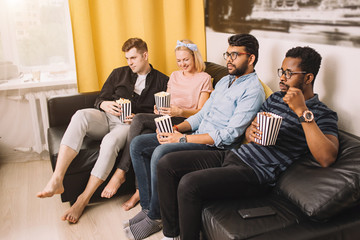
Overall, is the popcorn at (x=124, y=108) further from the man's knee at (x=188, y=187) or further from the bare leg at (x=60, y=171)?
the man's knee at (x=188, y=187)

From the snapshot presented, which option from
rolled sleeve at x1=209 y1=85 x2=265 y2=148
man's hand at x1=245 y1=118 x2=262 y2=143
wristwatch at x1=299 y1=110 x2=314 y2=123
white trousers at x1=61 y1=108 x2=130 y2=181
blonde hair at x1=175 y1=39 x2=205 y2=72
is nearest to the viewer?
wristwatch at x1=299 y1=110 x2=314 y2=123

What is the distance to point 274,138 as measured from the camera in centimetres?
168

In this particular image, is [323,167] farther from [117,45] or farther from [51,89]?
[51,89]

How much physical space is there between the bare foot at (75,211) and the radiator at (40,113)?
1.18 meters

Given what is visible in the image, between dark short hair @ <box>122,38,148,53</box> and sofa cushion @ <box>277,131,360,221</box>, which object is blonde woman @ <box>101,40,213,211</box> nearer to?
dark short hair @ <box>122,38,148,53</box>

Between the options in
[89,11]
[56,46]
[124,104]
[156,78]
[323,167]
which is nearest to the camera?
[323,167]

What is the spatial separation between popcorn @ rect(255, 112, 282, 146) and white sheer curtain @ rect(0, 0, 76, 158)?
214 cm

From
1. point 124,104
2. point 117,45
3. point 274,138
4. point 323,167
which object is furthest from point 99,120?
point 323,167

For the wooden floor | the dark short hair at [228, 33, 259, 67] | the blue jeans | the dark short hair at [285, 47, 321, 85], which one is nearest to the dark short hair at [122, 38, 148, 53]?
the blue jeans

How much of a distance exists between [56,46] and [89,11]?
1.59 ft

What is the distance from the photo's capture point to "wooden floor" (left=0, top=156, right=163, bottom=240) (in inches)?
86.2

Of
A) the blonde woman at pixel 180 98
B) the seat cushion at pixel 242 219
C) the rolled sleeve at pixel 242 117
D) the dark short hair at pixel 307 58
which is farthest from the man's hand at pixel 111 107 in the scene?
the dark short hair at pixel 307 58

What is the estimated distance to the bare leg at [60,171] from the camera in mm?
2242

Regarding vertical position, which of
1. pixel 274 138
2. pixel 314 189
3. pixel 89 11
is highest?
pixel 89 11
